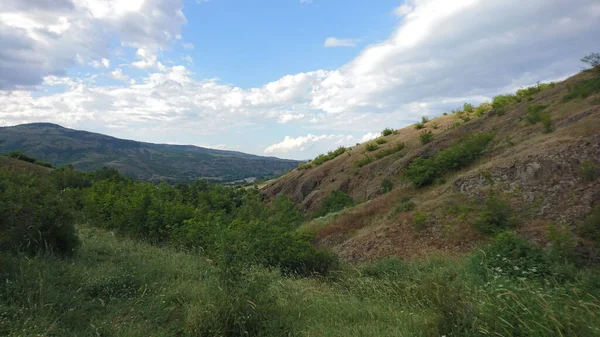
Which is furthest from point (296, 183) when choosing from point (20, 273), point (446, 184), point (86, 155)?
point (86, 155)

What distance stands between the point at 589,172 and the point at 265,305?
10.5 metres

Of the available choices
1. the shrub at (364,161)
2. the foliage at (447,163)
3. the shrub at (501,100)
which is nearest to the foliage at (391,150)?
the shrub at (364,161)

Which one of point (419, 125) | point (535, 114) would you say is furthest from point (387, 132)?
point (535, 114)

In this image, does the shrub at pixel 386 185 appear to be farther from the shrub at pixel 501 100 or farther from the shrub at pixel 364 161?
the shrub at pixel 501 100

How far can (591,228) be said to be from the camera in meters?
8.35

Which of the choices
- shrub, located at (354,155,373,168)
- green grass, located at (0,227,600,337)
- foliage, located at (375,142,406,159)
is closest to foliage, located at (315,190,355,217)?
shrub, located at (354,155,373,168)

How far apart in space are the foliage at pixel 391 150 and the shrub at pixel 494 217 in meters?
14.8

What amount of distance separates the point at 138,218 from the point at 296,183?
19.3m

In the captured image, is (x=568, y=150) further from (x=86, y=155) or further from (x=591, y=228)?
(x=86, y=155)

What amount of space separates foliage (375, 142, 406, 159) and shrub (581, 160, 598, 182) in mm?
14801

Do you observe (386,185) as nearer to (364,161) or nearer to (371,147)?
(364,161)

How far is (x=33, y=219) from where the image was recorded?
256 inches

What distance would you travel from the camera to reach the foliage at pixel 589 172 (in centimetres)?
1016

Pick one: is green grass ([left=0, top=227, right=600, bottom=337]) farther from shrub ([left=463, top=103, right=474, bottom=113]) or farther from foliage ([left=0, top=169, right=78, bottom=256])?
shrub ([left=463, top=103, right=474, bottom=113])
